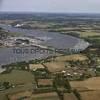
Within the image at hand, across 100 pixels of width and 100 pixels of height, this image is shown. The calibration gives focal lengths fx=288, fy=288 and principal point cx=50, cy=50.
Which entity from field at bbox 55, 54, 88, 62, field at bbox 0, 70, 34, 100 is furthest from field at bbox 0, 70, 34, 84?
field at bbox 55, 54, 88, 62

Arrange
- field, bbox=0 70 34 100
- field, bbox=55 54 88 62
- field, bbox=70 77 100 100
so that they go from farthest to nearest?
field, bbox=55 54 88 62 < field, bbox=0 70 34 100 < field, bbox=70 77 100 100

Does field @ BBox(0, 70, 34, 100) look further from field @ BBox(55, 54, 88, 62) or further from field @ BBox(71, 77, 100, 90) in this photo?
field @ BBox(55, 54, 88, 62)

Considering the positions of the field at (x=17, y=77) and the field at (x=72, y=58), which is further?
the field at (x=72, y=58)

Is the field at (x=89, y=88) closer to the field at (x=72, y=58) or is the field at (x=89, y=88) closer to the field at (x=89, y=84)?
the field at (x=89, y=84)

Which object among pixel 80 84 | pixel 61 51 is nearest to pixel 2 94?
pixel 80 84

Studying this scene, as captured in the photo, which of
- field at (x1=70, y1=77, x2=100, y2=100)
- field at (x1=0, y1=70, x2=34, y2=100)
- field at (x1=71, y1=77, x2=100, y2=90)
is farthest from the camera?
field at (x1=71, y1=77, x2=100, y2=90)

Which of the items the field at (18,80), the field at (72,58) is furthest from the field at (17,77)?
the field at (72,58)

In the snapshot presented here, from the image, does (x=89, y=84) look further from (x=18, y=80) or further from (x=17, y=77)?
(x=17, y=77)

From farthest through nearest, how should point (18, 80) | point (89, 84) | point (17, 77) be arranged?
1. point (17, 77)
2. point (18, 80)
3. point (89, 84)

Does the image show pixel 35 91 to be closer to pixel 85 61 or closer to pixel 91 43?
pixel 85 61

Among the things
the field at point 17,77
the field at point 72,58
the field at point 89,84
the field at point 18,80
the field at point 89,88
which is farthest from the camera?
the field at point 72,58

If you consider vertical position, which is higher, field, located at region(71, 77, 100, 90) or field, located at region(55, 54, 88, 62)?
field, located at region(71, 77, 100, 90)

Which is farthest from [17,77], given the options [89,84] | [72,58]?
[72,58]
